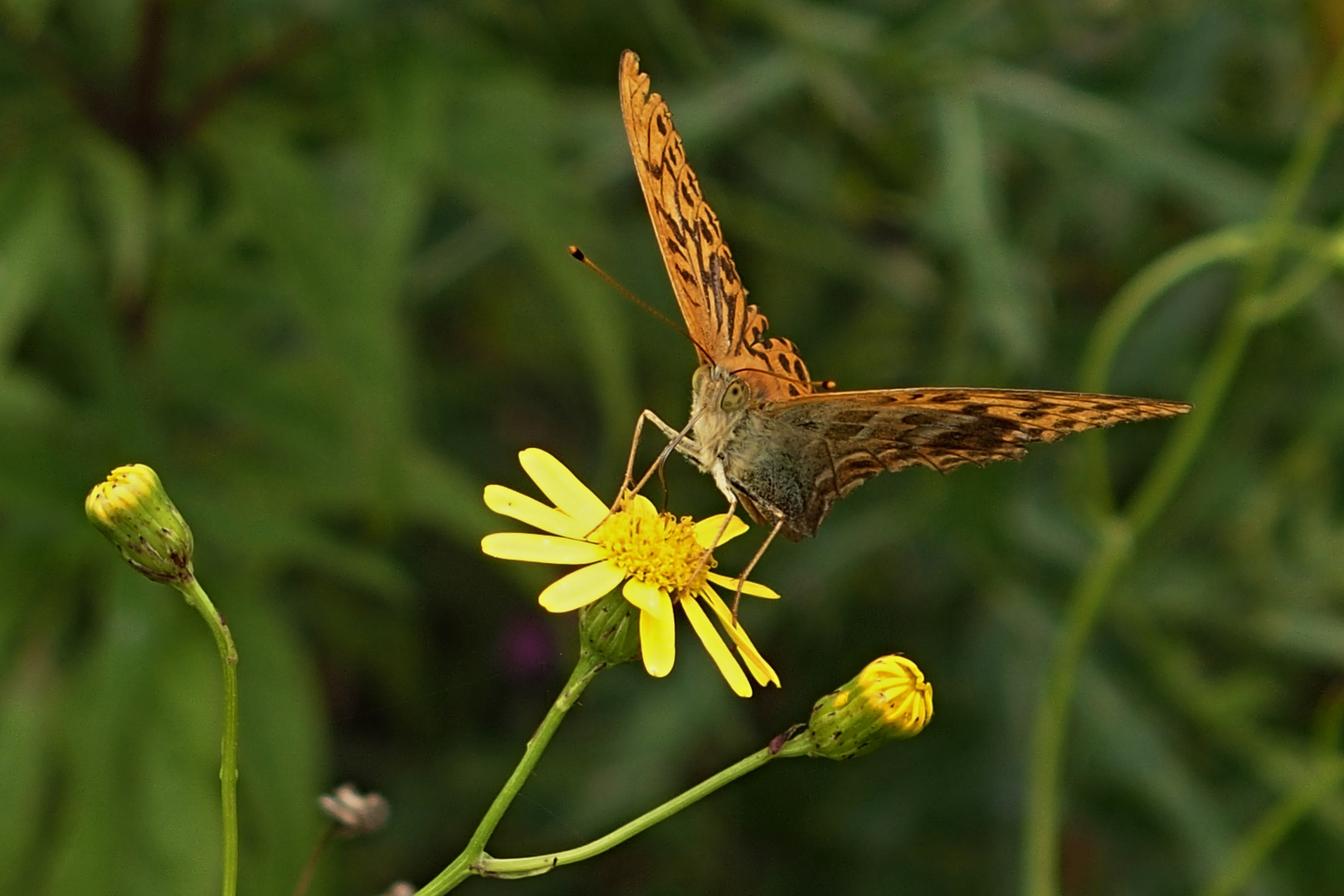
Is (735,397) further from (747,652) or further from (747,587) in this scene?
(747,652)

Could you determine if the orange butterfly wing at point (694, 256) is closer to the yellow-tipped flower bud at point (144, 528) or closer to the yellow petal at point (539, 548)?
the yellow petal at point (539, 548)

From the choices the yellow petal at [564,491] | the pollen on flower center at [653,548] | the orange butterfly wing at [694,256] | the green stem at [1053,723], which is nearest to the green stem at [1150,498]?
the green stem at [1053,723]

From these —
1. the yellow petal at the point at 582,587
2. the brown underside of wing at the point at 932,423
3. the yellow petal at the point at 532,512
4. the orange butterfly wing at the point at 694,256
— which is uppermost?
the orange butterfly wing at the point at 694,256

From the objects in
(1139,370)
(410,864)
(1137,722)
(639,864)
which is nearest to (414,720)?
(410,864)

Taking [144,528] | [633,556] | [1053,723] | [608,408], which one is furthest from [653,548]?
[608,408]

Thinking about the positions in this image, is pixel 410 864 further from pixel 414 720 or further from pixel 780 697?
pixel 780 697
